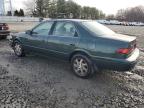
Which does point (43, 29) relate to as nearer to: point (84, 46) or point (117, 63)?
point (84, 46)

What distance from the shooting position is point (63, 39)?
618cm

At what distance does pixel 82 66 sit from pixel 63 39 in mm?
996

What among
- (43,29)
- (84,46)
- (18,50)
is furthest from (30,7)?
(84,46)

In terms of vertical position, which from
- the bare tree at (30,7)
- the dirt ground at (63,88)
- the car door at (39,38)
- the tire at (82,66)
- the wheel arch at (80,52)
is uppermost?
the bare tree at (30,7)

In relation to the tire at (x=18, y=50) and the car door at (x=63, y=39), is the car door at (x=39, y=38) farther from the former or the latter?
the tire at (x=18, y=50)

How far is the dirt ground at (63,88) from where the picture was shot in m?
4.35

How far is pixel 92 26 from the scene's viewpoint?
6.14 metres

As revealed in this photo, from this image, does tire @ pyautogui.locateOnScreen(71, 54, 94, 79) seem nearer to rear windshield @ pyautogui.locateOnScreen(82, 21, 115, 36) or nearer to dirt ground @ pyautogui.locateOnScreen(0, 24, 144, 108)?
dirt ground @ pyautogui.locateOnScreen(0, 24, 144, 108)

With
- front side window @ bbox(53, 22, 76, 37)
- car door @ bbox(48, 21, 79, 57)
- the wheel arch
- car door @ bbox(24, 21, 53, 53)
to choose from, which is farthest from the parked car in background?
the wheel arch

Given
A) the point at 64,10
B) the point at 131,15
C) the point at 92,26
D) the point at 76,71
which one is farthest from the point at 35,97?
the point at 131,15

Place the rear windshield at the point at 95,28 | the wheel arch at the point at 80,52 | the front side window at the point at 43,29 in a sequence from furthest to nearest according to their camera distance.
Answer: the front side window at the point at 43,29
the rear windshield at the point at 95,28
the wheel arch at the point at 80,52

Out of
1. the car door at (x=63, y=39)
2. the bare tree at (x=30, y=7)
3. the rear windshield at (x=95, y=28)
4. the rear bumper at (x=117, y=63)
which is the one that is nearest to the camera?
the rear bumper at (x=117, y=63)

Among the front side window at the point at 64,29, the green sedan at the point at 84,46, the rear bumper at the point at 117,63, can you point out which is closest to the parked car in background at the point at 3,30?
the green sedan at the point at 84,46

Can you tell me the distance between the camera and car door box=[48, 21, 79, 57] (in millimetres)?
5973
